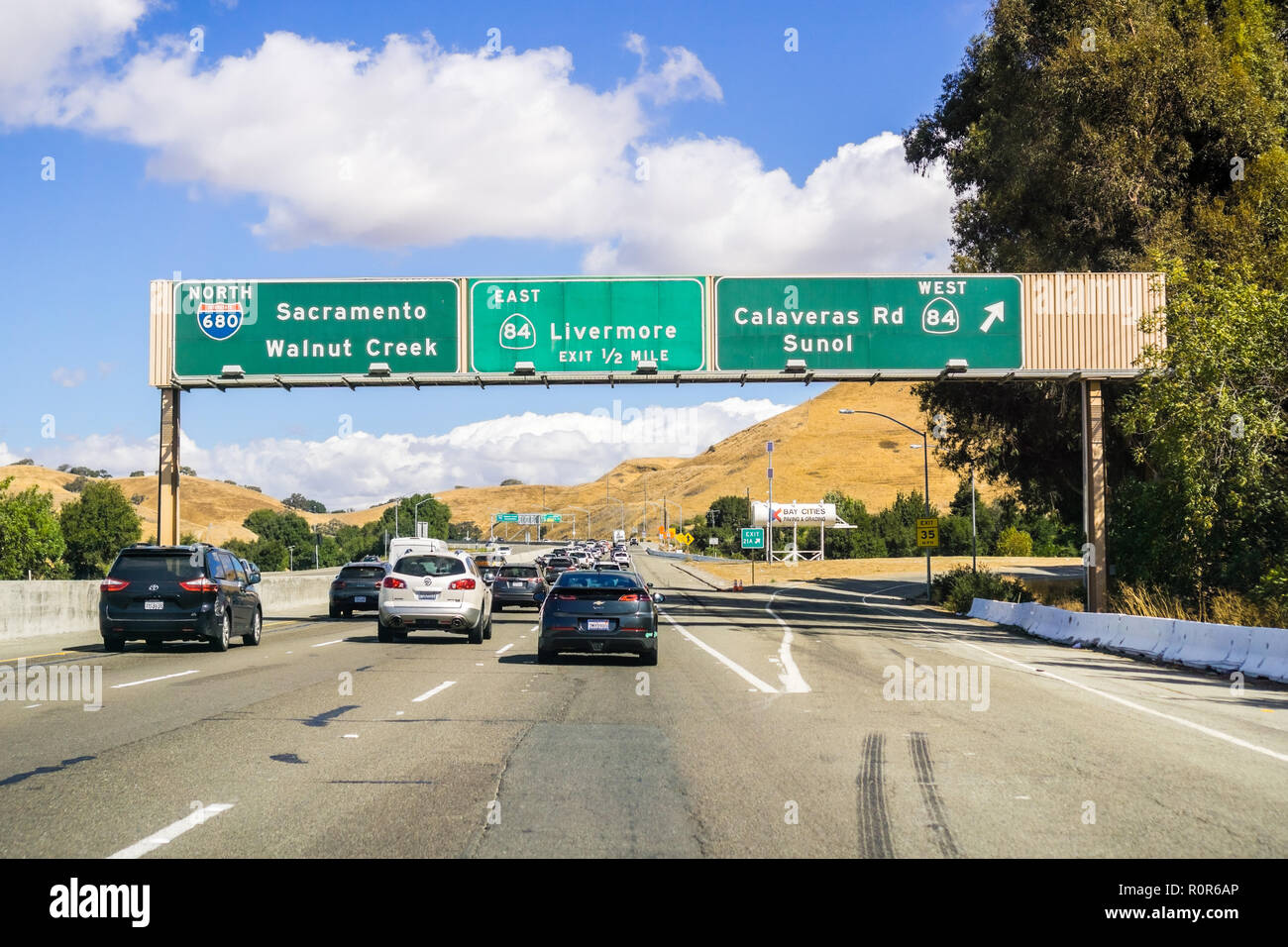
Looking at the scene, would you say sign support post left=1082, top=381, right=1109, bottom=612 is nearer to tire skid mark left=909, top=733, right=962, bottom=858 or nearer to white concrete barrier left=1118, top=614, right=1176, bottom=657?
white concrete barrier left=1118, top=614, right=1176, bottom=657

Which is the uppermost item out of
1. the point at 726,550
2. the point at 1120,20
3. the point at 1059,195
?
the point at 1120,20

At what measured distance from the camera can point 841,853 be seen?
6.57 metres

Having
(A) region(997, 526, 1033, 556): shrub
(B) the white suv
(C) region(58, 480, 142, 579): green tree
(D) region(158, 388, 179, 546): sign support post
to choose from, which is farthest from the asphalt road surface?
(C) region(58, 480, 142, 579): green tree

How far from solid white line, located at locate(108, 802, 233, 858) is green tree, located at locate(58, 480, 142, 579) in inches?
4816

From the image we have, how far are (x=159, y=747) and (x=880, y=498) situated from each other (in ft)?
557

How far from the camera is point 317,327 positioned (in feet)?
93.9

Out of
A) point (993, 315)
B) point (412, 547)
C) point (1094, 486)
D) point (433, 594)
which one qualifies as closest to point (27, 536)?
point (412, 547)

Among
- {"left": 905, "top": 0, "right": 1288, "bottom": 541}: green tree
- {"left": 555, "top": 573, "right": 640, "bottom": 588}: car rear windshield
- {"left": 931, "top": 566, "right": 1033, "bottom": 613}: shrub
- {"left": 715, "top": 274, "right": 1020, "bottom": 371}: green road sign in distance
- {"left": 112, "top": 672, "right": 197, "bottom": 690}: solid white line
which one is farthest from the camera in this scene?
{"left": 931, "top": 566, "right": 1033, "bottom": 613}: shrub

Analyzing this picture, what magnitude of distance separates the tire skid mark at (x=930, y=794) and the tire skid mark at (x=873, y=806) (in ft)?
0.89

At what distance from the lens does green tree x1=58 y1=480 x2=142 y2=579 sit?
12069cm
